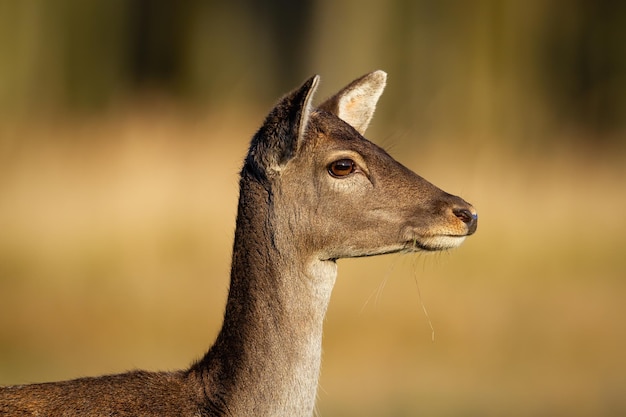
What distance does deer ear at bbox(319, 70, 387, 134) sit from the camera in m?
8.48

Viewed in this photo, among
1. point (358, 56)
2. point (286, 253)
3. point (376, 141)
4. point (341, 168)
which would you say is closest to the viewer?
point (286, 253)

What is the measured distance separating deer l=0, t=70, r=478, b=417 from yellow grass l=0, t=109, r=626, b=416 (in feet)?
20.1

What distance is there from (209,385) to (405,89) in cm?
1183

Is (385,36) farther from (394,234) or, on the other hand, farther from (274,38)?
(394,234)

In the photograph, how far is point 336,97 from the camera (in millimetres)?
8469

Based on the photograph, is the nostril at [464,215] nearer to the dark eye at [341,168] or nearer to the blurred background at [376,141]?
the dark eye at [341,168]

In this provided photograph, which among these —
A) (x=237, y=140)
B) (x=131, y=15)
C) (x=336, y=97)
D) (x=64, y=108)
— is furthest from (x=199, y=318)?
(x=336, y=97)

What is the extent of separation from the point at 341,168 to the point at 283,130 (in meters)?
0.36

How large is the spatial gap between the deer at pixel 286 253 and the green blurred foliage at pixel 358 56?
10508mm

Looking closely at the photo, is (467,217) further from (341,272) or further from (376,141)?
(376,141)

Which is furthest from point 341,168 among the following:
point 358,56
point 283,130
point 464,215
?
point 358,56

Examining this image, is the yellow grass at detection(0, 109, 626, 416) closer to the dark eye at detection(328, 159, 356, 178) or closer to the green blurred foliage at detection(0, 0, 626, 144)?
the green blurred foliage at detection(0, 0, 626, 144)

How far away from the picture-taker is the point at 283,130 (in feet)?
24.6

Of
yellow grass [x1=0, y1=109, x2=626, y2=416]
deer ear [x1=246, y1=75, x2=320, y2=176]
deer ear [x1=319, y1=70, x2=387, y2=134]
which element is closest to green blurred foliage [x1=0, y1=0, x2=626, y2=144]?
yellow grass [x1=0, y1=109, x2=626, y2=416]
